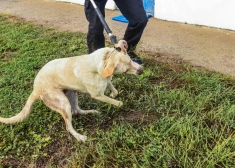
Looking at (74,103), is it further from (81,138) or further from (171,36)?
(171,36)

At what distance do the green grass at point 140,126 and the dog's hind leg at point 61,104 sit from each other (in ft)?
0.31

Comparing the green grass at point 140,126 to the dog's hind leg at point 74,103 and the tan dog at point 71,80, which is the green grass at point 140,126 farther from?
the tan dog at point 71,80

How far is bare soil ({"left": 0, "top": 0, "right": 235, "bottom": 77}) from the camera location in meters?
5.24

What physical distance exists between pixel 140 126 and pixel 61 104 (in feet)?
3.10

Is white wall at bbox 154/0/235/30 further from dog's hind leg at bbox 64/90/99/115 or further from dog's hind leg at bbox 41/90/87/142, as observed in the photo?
dog's hind leg at bbox 41/90/87/142

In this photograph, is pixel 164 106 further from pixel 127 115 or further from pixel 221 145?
pixel 221 145

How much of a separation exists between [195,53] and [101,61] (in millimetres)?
2561

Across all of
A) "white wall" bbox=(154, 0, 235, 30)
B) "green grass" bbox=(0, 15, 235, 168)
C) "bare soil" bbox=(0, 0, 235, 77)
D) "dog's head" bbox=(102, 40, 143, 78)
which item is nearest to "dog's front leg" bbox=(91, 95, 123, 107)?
"green grass" bbox=(0, 15, 235, 168)

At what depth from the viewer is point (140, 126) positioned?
3.73 metres

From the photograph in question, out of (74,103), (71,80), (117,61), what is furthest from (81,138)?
(117,61)

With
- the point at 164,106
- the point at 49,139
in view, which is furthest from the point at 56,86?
the point at 164,106

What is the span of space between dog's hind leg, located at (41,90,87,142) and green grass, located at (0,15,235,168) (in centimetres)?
9

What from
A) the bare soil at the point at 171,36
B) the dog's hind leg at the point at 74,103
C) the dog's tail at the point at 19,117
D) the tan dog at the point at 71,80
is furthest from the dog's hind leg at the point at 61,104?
the bare soil at the point at 171,36

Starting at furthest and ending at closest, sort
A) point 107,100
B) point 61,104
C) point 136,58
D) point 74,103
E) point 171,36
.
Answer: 1. point 171,36
2. point 136,58
3. point 74,103
4. point 107,100
5. point 61,104
